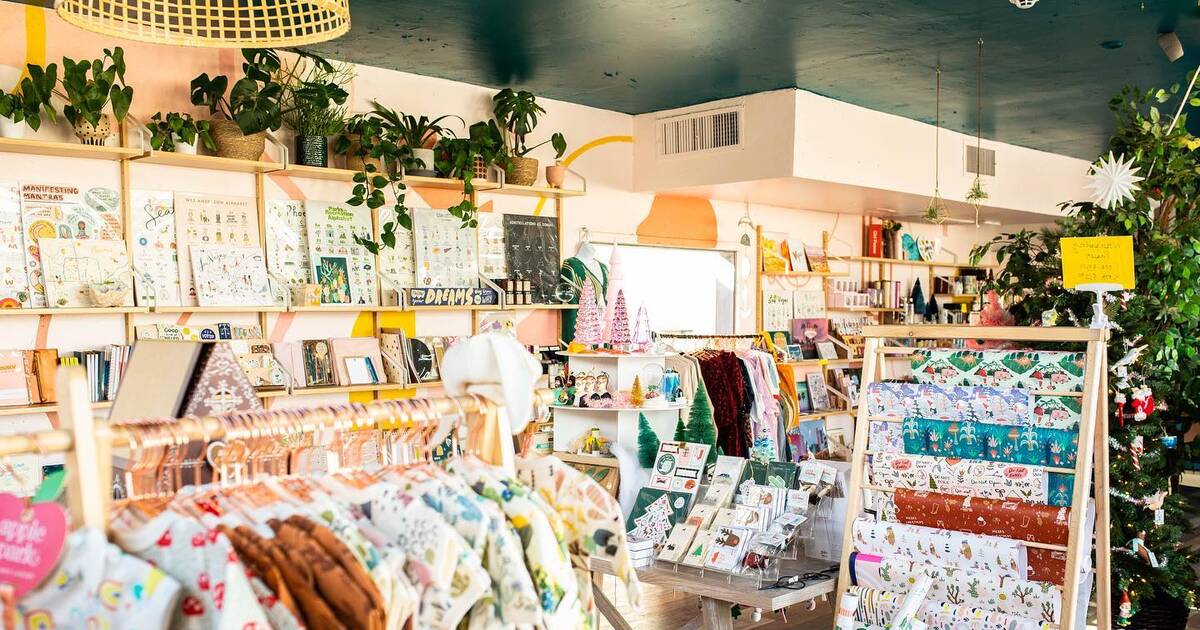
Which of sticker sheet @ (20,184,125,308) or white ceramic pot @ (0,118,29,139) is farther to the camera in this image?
sticker sheet @ (20,184,125,308)

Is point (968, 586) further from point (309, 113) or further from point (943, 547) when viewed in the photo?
point (309, 113)

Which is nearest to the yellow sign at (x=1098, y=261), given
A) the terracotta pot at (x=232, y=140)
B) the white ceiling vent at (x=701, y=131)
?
the white ceiling vent at (x=701, y=131)

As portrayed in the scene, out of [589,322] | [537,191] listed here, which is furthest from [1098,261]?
[537,191]

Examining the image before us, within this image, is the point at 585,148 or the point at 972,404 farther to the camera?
the point at 585,148

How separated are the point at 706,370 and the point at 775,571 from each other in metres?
2.07

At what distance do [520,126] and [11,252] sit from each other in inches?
106

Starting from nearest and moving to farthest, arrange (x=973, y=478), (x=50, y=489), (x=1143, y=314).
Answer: (x=50, y=489), (x=973, y=478), (x=1143, y=314)

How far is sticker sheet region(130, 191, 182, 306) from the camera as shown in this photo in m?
4.73

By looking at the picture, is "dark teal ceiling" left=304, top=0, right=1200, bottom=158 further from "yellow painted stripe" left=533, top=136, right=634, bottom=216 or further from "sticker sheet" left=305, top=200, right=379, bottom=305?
"sticker sheet" left=305, top=200, right=379, bottom=305

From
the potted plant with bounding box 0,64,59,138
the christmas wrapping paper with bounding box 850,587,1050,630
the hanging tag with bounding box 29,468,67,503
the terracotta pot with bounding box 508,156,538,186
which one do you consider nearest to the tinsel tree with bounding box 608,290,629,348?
the christmas wrapping paper with bounding box 850,587,1050,630

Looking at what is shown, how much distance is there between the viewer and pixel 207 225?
496 cm

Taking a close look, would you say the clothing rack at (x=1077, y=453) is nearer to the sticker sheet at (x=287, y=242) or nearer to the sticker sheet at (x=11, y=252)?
the sticker sheet at (x=287, y=242)

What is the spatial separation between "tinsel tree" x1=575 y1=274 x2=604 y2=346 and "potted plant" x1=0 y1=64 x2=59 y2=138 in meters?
2.28

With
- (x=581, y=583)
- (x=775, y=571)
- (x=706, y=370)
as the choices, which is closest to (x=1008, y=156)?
(x=706, y=370)
